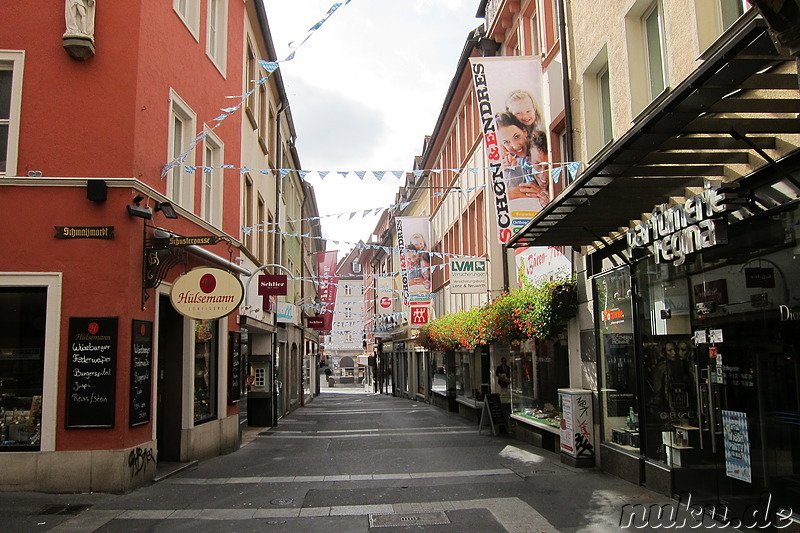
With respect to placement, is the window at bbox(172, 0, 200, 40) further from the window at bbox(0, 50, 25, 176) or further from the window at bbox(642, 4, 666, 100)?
the window at bbox(642, 4, 666, 100)

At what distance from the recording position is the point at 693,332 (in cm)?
819

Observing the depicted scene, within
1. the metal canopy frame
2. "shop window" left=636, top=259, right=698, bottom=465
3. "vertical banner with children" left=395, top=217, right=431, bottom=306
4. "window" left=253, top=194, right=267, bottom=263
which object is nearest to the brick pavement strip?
"shop window" left=636, top=259, right=698, bottom=465

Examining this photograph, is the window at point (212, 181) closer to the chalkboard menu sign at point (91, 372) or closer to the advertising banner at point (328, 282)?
the chalkboard menu sign at point (91, 372)

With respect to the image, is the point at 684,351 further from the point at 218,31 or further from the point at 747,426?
the point at 218,31

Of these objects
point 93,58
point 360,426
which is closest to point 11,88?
point 93,58

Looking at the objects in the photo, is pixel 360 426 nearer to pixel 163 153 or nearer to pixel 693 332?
pixel 163 153

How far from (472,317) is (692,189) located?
946 centimetres

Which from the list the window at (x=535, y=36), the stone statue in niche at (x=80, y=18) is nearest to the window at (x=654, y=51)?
the window at (x=535, y=36)

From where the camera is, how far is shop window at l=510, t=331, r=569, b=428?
13.4 metres

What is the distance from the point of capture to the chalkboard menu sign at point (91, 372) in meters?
9.00

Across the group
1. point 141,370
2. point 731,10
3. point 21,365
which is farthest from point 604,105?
point 21,365

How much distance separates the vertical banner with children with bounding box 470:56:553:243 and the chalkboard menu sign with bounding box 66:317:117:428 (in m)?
7.97

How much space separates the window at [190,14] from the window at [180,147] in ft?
5.12

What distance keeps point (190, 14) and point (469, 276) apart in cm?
982
